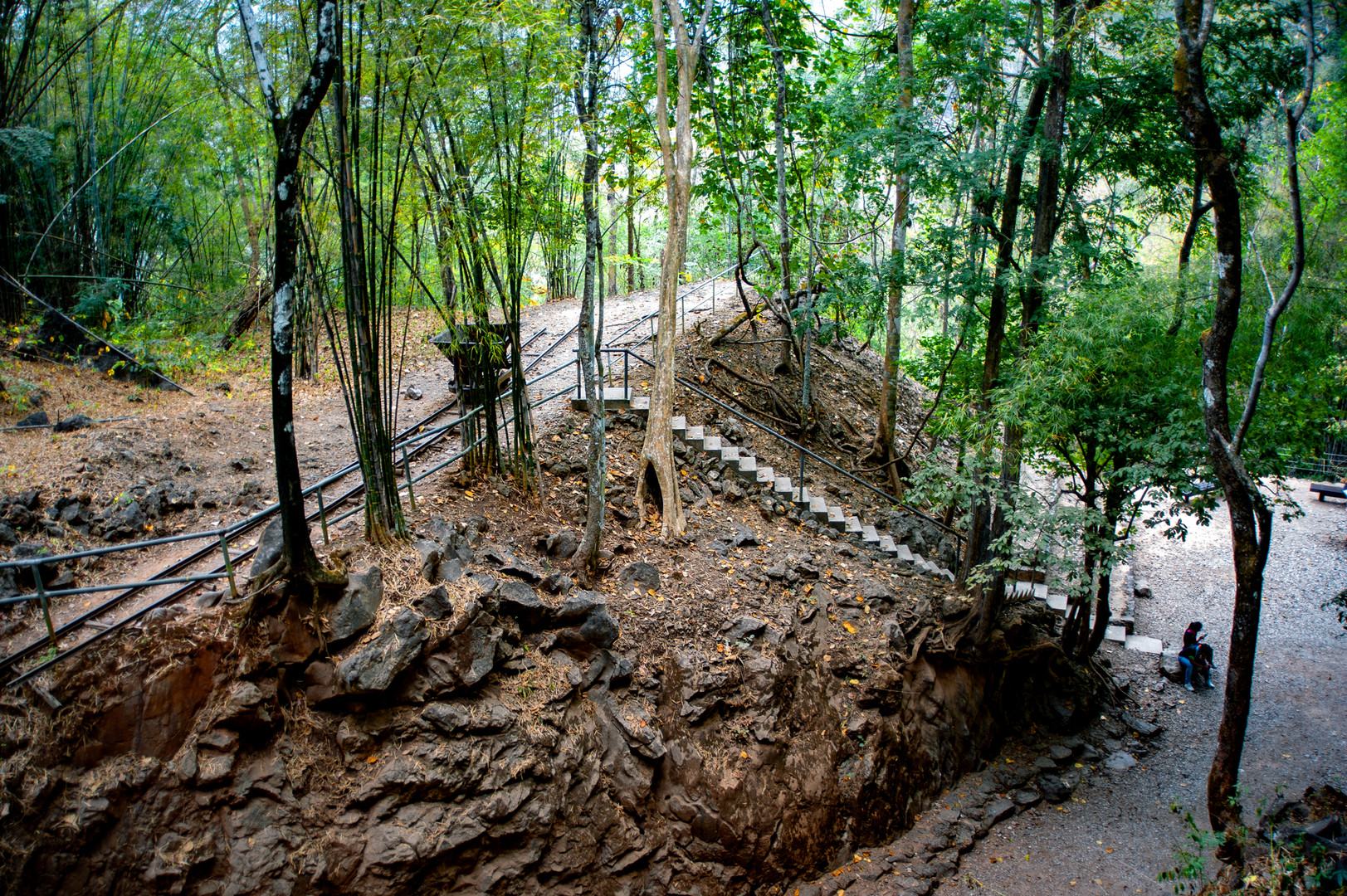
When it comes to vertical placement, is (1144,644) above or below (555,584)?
below

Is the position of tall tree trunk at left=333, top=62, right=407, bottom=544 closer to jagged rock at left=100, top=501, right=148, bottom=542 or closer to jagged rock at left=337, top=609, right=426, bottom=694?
jagged rock at left=337, top=609, right=426, bottom=694

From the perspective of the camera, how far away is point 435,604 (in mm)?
5965

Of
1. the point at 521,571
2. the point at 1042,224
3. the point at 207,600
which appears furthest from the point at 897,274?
the point at 207,600

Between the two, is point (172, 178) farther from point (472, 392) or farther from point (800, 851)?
point (800, 851)

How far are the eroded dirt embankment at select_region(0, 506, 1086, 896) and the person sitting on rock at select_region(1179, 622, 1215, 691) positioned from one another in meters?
5.07

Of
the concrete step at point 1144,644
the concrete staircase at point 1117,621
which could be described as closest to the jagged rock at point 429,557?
the concrete staircase at point 1117,621

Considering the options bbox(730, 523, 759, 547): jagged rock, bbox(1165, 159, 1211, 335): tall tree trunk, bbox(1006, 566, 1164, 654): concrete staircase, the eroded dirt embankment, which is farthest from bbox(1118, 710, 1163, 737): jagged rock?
bbox(730, 523, 759, 547): jagged rock

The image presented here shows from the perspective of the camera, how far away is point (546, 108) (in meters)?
7.04

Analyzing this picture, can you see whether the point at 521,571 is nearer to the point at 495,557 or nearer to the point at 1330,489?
the point at 495,557

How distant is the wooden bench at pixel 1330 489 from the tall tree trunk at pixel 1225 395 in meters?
15.6

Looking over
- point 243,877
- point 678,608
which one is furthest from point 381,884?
point 678,608

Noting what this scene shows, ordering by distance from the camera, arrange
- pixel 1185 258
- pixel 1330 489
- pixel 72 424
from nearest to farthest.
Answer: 1. pixel 72 424
2. pixel 1185 258
3. pixel 1330 489

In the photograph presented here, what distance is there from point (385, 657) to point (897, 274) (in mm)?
7852

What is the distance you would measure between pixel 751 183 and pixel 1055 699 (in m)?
9.38
